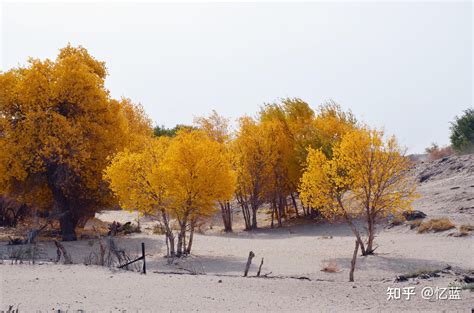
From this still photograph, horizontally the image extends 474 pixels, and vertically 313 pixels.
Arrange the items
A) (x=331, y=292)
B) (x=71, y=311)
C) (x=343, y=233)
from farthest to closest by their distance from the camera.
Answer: (x=343, y=233), (x=331, y=292), (x=71, y=311)

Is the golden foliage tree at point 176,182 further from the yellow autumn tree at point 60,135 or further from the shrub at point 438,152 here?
the shrub at point 438,152

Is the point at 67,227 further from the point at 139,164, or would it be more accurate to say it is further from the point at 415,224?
the point at 415,224

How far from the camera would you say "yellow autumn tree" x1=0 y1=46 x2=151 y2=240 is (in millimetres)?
27000

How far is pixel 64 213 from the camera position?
2703 cm

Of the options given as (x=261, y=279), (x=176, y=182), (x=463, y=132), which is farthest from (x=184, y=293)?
(x=463, y=132)

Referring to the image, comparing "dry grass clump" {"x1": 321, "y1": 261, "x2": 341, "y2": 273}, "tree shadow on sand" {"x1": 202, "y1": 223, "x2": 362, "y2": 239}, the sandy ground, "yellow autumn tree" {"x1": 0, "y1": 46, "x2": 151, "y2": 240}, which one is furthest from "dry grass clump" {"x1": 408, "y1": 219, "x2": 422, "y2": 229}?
"yellow autumn tree" {"x1": 0, "y1": 46, "x2": 151, "y2": 240}

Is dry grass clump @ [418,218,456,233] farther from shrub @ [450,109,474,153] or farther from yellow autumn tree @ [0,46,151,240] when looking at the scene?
shrub @ [450,109,474,153]

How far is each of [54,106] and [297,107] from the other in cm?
1971

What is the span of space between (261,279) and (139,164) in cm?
935

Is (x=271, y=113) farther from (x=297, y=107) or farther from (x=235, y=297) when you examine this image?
(x=235, y=297)

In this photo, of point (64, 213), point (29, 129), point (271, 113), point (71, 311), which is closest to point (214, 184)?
point (64, 213)

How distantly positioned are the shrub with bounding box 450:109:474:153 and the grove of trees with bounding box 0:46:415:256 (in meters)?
21.9

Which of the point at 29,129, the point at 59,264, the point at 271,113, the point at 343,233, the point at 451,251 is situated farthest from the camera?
the point at 271,113

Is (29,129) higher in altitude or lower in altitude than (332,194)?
higher
